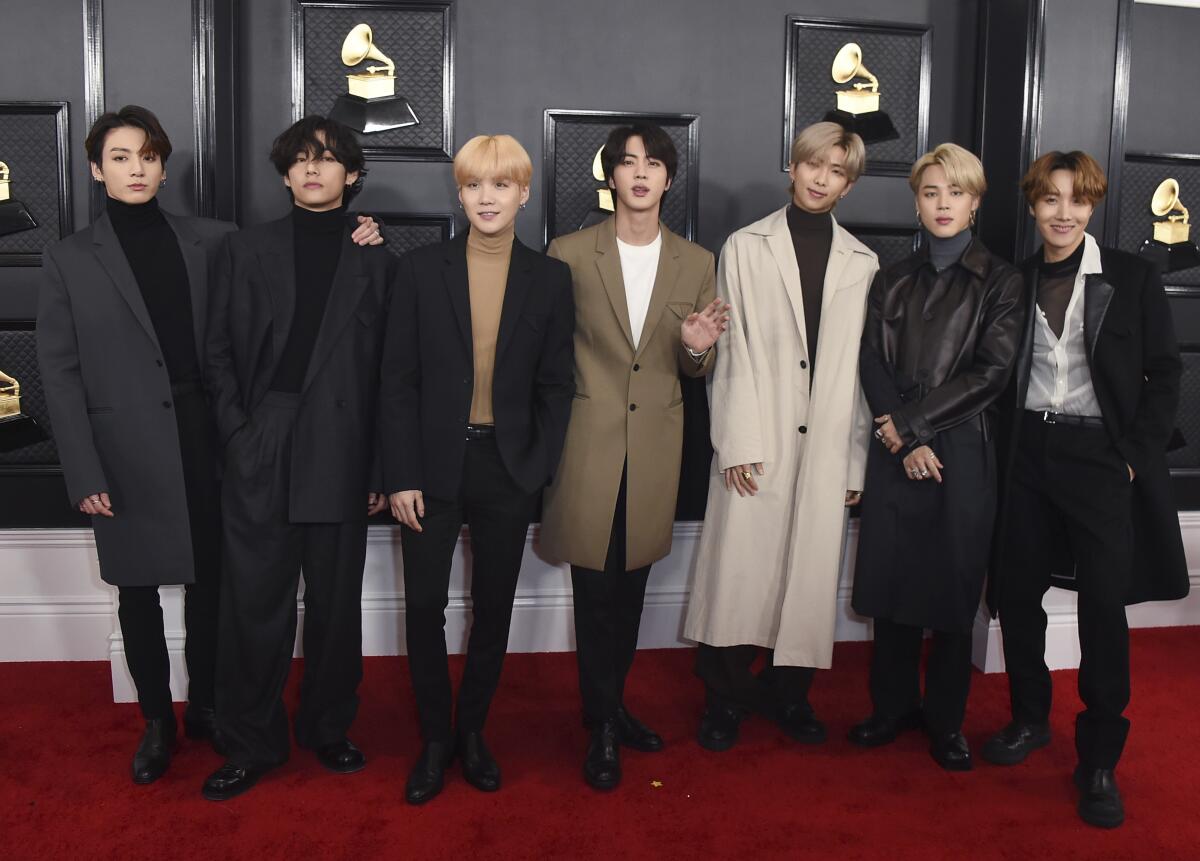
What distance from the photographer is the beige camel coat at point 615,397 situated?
7.96 ft

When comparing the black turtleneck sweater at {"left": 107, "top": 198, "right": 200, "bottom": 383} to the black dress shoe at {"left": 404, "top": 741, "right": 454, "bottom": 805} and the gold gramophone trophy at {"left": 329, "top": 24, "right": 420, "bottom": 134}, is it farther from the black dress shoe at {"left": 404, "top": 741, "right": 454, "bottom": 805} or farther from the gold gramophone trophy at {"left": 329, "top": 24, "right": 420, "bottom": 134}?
the black dress shoe at {"left": 404, "top": 741, "right": 454, "bottom": 805}

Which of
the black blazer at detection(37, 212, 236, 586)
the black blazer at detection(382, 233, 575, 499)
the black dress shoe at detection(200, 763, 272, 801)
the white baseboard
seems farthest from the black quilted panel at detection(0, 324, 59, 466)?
the black blazer at detection(382, 233, 575, 499)

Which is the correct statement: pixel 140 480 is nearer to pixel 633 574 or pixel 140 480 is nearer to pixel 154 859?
pixel 154 859

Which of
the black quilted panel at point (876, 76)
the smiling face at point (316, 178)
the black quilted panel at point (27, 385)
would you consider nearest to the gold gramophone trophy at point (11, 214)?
the black quilted panel at point (27, 385)

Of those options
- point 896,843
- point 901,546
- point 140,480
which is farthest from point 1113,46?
point 140,480

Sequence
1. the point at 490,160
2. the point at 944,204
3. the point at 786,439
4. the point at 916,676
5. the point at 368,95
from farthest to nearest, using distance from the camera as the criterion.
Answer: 1. the point at 368,95
2. the point at 916,676
3. the point at 786,439
4. the point at 944,204
5. the point at 490,160

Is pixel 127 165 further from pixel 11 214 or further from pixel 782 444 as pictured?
pixel 782 444

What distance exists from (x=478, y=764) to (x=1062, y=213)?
6.76ft

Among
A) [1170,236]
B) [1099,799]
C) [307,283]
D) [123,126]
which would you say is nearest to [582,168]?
[307,283]

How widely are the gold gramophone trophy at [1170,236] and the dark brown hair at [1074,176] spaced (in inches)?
45.6

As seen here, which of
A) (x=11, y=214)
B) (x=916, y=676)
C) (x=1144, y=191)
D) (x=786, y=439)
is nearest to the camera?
(x=786, y=439)

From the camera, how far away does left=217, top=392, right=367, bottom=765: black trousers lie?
2.33m

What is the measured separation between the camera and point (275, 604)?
2420 mm

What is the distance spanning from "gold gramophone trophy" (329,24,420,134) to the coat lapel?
3.22ft
